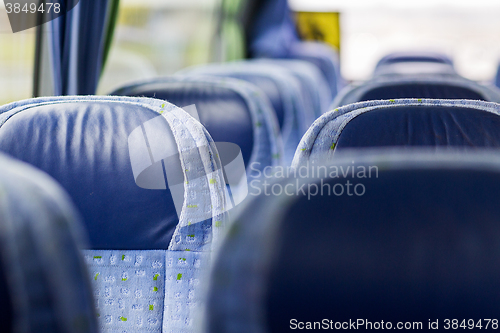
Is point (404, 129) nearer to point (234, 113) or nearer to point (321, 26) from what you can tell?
point (234, 113)

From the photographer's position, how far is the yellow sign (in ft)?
21.6

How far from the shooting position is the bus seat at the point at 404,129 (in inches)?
36.6

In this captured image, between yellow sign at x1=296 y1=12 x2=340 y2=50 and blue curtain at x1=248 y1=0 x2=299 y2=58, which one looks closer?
blue curtain at x1=248 y1=0 x2=299 y2=58

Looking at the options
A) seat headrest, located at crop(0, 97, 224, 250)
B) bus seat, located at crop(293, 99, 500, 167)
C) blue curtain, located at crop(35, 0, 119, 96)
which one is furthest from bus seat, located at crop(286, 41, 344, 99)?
seat headrest, located at crop(0, 97, 224, 250)

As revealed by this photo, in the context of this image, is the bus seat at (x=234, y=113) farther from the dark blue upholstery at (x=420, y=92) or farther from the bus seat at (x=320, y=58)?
the bus seat at (x=320, y=58)

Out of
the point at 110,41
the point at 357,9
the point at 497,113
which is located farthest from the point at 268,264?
the point at 357,9

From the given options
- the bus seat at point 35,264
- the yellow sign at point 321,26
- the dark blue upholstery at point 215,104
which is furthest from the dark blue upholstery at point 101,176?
the yellow sign at point 321,26

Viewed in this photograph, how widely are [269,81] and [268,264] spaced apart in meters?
1.93

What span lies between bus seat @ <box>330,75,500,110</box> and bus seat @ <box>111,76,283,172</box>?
211 millimetres

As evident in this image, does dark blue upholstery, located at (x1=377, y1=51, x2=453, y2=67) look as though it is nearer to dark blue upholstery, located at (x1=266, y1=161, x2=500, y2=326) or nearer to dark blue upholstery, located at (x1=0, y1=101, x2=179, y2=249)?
dark blue upholstery, located at (x1=0, y1=101, x2=179, y2=249)

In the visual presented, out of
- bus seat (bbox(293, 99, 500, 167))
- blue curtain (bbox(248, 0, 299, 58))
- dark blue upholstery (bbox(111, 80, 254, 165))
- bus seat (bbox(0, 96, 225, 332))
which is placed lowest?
bus seat (bbox(0, 96, 225, 332))

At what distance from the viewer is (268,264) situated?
415mm

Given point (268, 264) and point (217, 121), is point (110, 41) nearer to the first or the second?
point (217, 121)

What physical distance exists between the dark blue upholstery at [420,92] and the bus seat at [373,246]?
115cm
